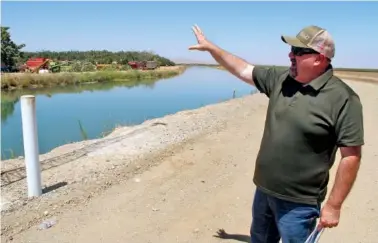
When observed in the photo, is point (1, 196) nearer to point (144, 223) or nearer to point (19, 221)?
point (19, 221)

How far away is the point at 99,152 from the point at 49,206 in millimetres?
2657

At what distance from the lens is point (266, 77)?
3018mm

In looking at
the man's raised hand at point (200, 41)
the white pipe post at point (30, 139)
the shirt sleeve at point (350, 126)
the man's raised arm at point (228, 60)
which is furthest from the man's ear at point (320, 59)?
the white pipe post at point (30, 139)

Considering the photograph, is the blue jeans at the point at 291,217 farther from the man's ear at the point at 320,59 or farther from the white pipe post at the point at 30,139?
the white pipe post at the point at 30,139

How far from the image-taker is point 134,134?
909 centimetres

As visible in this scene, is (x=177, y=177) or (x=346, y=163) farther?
(x=177, y=177)

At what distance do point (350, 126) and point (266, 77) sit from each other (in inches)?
32.1

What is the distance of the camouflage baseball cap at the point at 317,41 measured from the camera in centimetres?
254

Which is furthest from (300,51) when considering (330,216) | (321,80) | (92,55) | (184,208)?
(92,55)

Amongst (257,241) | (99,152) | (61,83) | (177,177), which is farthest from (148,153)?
(61,83)

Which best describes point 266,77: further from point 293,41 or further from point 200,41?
point 200,41

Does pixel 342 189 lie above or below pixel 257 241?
above

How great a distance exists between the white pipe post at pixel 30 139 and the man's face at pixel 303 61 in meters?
3.23

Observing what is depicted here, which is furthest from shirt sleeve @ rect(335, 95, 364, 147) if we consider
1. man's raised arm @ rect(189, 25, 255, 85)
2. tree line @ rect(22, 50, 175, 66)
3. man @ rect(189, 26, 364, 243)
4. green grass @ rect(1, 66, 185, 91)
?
tree line @ rect(22, 50, 175, 66)
